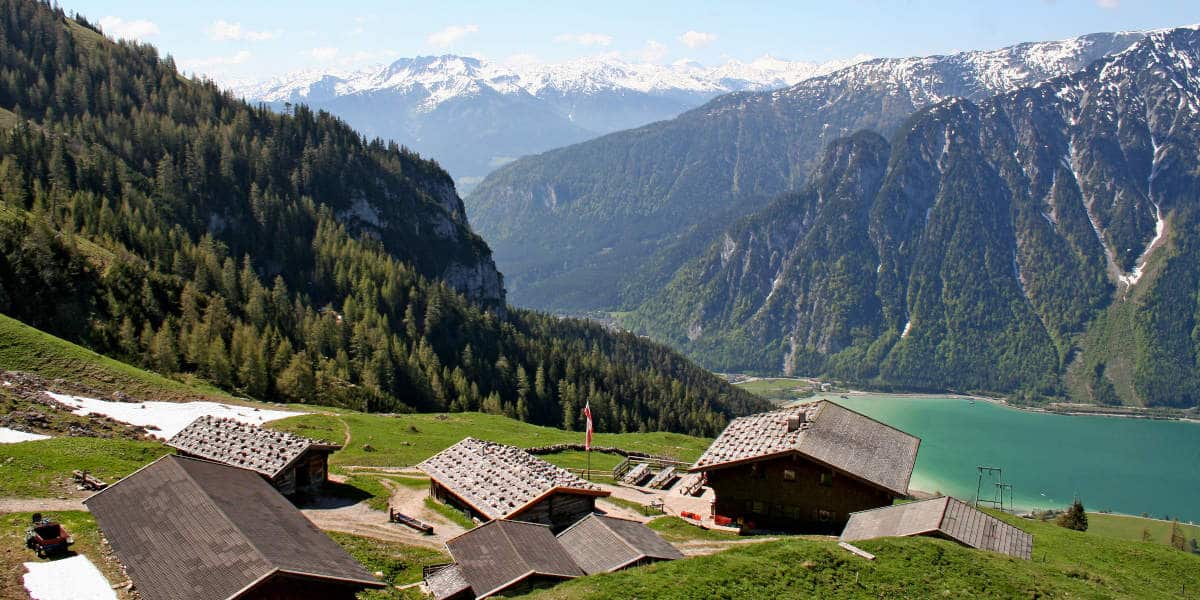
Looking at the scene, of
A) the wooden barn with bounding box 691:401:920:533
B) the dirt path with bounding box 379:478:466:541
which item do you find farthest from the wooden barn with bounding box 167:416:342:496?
the wooden barn with bounding box 691:401:920:533

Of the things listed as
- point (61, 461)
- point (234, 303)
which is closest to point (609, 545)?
point (61, 461)

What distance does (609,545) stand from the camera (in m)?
46.1

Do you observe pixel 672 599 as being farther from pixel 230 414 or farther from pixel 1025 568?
pixel 230 414

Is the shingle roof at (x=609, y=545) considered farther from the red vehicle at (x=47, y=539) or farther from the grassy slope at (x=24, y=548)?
the red vehicle at (x=47, y=539)

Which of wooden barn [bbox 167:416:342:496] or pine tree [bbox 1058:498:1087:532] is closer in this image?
wooden barn [bbox 167:416:342:496]

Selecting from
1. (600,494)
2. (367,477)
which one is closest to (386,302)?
(367,477)

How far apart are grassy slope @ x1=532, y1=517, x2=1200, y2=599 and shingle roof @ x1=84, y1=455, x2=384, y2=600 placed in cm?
998

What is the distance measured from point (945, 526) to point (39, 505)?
46691 millimetres

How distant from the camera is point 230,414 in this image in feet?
264

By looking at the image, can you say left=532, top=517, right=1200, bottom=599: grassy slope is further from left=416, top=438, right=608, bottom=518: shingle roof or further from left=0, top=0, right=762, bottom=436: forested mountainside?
left=0, top=0, right=762, bottom=436: forested mountainside

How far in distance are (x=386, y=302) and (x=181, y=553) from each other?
490 ft

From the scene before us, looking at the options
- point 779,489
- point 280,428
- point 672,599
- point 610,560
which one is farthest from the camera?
point 280,428

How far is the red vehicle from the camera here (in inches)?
1460

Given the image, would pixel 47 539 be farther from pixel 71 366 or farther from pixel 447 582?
→ pixel 71 366
